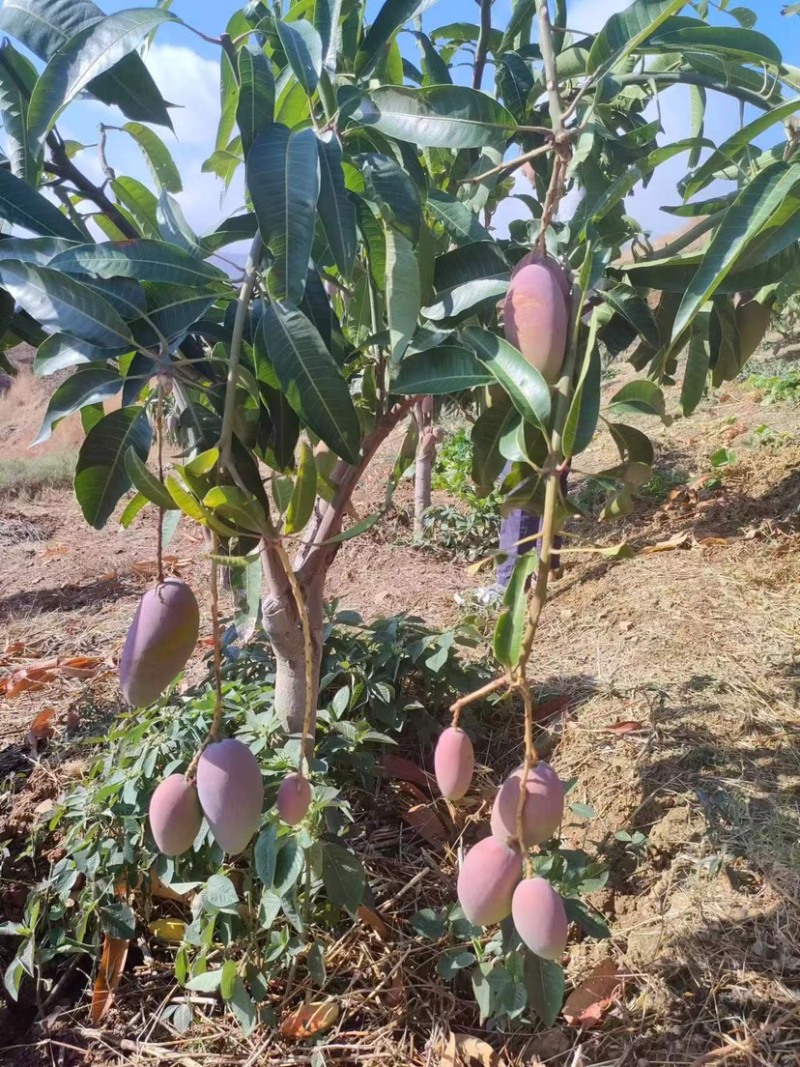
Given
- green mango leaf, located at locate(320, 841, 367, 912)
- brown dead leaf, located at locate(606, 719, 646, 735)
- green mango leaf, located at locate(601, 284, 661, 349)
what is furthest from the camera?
brown dead leaf, located at locate(606, 719, 646, 735)

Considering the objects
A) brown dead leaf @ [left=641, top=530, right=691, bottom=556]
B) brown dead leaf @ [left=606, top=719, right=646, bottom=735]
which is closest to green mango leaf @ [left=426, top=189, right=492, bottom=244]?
brown dead leaf @ [left=606, top=719, right=646, bottom=735]

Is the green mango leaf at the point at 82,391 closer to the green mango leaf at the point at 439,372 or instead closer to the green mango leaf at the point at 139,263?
the green mango leaf at the point at 139,263

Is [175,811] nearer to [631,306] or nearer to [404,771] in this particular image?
[631,306]

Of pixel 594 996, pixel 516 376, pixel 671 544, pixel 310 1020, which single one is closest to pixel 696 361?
pixel 516 376

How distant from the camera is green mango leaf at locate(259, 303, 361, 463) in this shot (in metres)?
0.73

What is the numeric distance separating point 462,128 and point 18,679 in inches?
90.6

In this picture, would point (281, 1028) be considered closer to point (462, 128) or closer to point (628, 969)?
point (628, 969)

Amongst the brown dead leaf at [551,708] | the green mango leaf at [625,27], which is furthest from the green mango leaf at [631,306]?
the brown dead leaf at [551,708]

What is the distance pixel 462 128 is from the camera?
0.76 m

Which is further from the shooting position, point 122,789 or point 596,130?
point 122,789

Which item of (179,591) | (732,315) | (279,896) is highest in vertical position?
(732,315)

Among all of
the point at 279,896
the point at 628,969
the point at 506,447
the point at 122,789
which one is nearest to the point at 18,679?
the point at 122,789

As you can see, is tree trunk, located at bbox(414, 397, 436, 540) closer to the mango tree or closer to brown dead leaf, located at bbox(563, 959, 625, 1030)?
brown dead leaf, located at bbox(563, 959, 625, 1030)

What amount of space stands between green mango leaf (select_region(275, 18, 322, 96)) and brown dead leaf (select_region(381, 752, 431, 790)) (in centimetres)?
134
